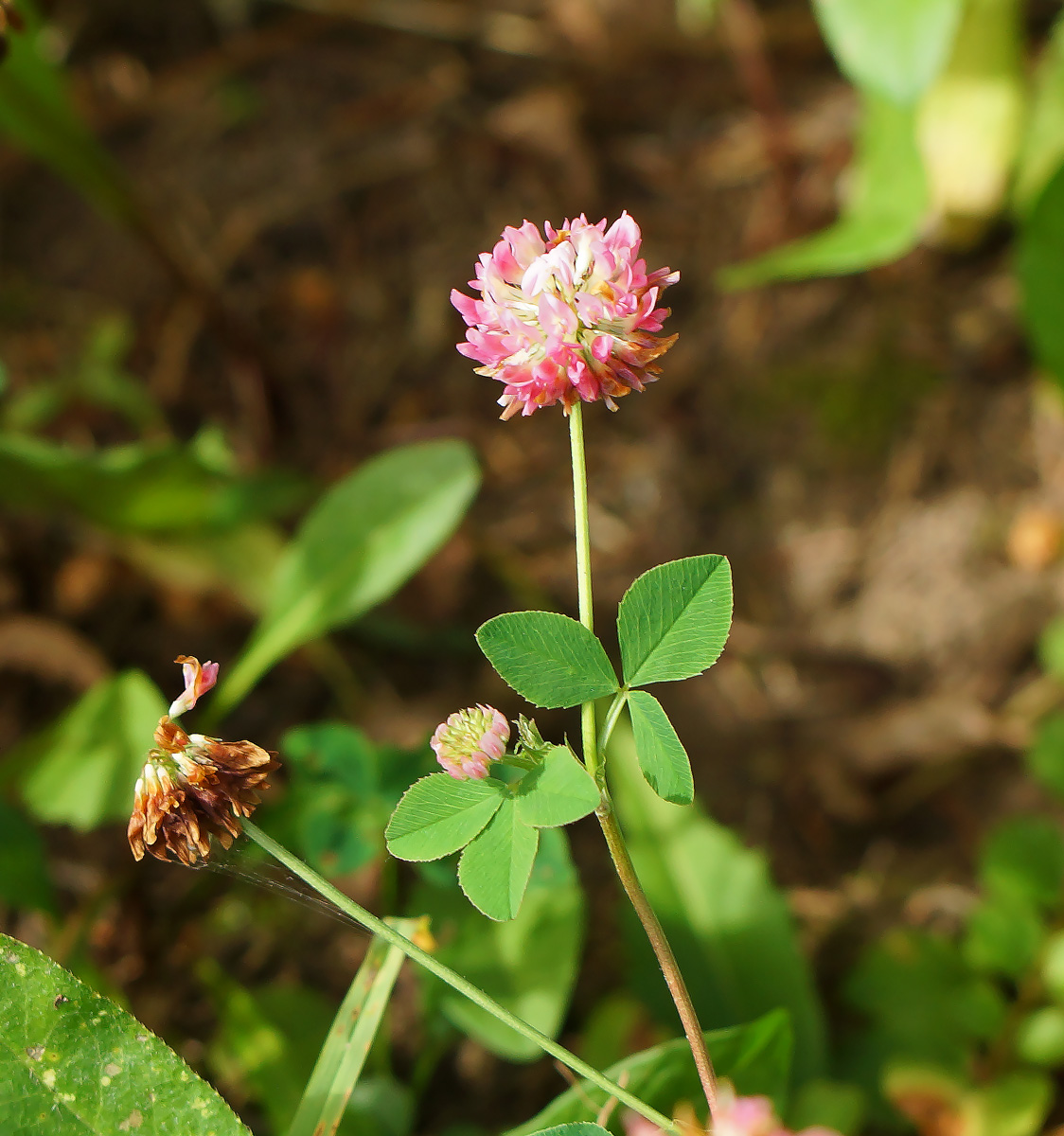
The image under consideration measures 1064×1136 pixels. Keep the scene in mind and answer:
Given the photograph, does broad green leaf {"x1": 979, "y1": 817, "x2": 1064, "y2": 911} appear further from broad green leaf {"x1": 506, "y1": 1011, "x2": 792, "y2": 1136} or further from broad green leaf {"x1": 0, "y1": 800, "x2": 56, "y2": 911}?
broad green leaf {"x1": 0, "y1": 800, "x2": 56, "y2": 911}

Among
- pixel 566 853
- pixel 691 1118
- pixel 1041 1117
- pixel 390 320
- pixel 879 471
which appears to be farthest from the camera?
pixel 390 320

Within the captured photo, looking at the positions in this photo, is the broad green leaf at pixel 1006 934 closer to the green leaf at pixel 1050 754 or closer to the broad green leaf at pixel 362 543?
the green leaf at pixel 1050 754

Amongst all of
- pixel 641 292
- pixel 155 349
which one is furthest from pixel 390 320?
pixel 641 292

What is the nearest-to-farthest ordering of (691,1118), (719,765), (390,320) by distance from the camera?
(691,1118) → (719,765) → (390,320)

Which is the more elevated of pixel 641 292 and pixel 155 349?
pixel 155 349

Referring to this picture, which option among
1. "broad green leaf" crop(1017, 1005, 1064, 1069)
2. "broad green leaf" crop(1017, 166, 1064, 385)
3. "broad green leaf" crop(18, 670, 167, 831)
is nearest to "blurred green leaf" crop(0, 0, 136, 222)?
"broad green leaf" crop(18, 670, 167, 831)

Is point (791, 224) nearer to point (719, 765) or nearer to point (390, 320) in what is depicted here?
point (390, 320)
